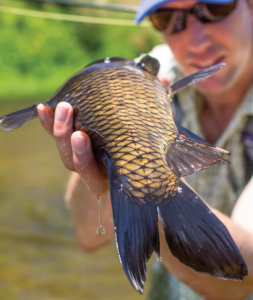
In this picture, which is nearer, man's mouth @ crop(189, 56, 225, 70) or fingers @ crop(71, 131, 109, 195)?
fingers @ crop(71, 131, 109, 195)

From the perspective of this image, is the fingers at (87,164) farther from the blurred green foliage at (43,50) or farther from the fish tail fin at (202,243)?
the blurred green foliage at (43,50)

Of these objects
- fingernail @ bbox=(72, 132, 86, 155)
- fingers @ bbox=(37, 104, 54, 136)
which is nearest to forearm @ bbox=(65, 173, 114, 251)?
fingers @ bbox=(37, 104, 54, 136)

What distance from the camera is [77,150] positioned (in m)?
0.93

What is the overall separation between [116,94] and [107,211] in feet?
2.57

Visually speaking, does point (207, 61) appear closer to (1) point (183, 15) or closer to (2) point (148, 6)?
(1) point (183, 15)

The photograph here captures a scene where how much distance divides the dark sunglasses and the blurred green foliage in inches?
230

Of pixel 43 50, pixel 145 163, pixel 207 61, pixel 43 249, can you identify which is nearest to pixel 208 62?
pixel 207 61

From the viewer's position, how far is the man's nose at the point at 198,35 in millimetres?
1605

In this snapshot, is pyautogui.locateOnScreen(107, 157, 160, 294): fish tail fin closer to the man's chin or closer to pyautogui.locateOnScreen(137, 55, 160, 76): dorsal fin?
pyautogui.locateOnScreen(137, 55, 160, 76): dorsal fin

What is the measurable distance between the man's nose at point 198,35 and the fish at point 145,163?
0.57 m

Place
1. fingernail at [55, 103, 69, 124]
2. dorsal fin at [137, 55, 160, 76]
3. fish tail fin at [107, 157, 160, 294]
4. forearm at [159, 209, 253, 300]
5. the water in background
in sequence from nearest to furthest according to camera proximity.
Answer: fish tail fin at [107, 157, 160, 294] → fingernail at [55, 103, 69, 124] → forearm at [159, 209, 253, 300] → dorsal fin at [137, 55, 160, 76] → the water in background

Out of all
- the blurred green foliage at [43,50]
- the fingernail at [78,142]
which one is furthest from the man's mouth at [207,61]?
the blurred green foliage at [43,50]

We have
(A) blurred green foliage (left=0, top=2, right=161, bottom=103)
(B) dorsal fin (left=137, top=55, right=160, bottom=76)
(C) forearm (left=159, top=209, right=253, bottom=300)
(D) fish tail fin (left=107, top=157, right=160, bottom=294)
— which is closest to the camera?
(D) fish tail fin (left=107, top=157, right=160, bottom=294)

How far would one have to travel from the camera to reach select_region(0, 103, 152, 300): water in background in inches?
99.5
